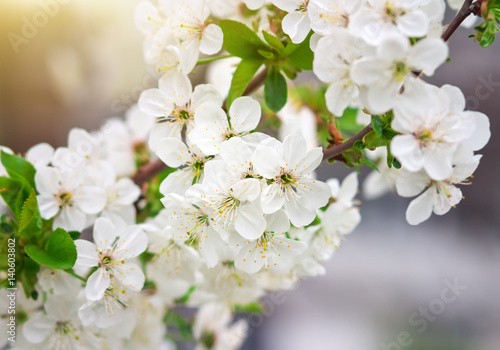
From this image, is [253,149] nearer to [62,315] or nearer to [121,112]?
[62,315]

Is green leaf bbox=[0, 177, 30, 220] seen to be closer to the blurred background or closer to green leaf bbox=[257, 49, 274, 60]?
green leaf bbox=[257, 49, 274, 60]

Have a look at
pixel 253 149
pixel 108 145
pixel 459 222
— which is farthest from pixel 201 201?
pixel 459 222

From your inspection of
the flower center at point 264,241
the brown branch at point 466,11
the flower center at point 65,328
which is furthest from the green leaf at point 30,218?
the brown branch at point 466,11

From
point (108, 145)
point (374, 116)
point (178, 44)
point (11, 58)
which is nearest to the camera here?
point (374, 116)

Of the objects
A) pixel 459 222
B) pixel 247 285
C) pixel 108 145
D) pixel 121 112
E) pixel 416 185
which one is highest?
pixel 416 185

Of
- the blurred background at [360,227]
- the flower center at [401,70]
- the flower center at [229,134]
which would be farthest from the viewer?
the blurred background at [360,227]

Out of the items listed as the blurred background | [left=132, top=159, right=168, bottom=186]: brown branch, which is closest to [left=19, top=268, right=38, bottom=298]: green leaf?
[left=132, top=159, right=168, bottom=186]: brown branch

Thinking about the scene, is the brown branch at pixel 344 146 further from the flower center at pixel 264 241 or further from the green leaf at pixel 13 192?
the green leaf at pixel 13 192

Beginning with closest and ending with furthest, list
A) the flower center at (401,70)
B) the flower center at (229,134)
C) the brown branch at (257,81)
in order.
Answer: the flower center at (401,70), the flower center at (229,134), the brown branch at (257,81)
